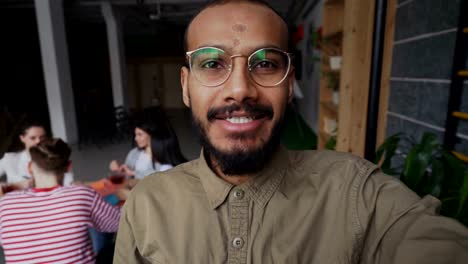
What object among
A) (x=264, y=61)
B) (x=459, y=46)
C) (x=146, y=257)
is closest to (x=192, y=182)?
(x=146, y=257)

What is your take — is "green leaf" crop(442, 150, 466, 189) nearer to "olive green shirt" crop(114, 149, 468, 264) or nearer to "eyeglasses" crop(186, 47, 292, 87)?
"olive green shirt" crop(114, 149, 468, 264)

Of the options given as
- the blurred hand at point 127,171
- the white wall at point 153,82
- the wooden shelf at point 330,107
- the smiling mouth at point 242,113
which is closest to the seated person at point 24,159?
the blurred hand at point 127,171

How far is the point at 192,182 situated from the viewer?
85 centimetres

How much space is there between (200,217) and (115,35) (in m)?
7.96

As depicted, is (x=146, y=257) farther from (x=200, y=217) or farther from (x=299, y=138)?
(x=299, y=138)

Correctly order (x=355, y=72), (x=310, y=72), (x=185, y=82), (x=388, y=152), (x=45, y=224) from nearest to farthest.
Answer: (x=185, y=82), (x=388, y=152), (x=45, y=224), (x=355, y=72), (x=310, y=72)

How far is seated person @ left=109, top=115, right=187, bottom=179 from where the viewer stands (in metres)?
2.41

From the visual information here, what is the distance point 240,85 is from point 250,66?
57 mm

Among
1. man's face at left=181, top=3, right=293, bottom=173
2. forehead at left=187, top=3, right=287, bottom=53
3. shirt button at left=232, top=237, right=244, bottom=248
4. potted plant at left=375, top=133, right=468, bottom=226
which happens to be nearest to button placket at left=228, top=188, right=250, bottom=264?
shirt button at left=232, top=237, right=244, bottom=248

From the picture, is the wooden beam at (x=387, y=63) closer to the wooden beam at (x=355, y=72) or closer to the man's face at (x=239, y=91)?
the wooden beam at (x=355, y=72)

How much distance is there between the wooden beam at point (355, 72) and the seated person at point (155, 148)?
1322mm

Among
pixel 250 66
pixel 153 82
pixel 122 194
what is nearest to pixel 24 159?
pixel 122 194

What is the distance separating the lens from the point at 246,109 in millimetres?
712

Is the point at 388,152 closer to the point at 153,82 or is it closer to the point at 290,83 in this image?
the point at 290,83
